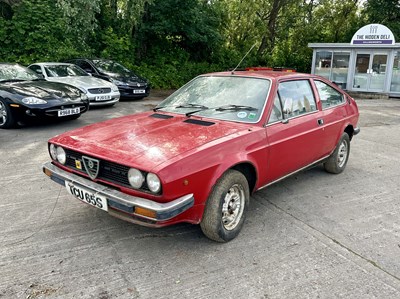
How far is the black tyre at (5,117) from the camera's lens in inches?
278

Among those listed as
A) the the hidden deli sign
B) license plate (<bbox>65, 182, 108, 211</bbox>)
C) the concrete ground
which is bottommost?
the concrete ground

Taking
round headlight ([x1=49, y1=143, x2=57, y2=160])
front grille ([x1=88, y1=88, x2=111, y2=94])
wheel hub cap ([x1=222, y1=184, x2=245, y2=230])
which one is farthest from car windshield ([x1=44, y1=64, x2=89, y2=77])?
wheel hub cap ([x1=222, y1=184, x2=245, y2=230])

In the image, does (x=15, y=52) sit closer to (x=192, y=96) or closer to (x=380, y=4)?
(x=192, y=96)

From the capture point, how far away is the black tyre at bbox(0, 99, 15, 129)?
23.1 feet

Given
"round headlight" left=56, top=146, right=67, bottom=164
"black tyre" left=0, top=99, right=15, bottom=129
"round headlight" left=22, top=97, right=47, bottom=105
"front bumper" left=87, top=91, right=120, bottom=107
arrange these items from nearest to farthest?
"round headlight" left=56, top=146, right=67, bottom=164, "round headlight" left=22, top=97, right=47, bottom=105, "black tyre" left=0, top=99, right=15, bottom=129, "front bumper" left=87, top=91, right=120, bottom=107

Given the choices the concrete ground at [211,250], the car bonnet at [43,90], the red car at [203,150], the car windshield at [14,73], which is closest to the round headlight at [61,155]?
the red car at [203,150]

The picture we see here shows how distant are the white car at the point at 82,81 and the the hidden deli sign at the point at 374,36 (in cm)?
1289

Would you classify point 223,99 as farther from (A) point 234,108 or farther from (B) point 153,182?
(B) point 153,182

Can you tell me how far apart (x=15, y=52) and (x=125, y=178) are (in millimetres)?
13588

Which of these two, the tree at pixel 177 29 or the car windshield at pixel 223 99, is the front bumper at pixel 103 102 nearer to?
the car windshield at pixel 223 99

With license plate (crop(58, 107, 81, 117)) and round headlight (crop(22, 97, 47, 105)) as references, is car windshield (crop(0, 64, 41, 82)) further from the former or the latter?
license plate (crop(58, 107, 81, 117))

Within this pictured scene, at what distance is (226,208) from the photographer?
3174 mm

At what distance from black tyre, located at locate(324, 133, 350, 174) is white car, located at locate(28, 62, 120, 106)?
6869 millimetres

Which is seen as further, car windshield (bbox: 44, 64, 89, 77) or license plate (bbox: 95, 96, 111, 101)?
car windshield (bbox: 44, 64, 89, 77)
